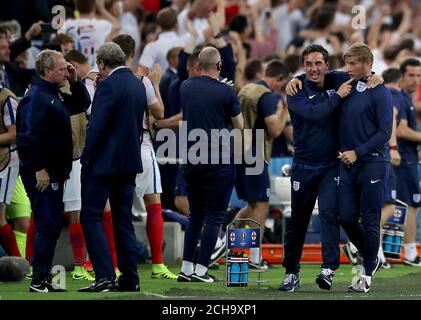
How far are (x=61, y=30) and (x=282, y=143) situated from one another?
3570 mm

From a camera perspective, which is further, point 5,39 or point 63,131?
point 5,39

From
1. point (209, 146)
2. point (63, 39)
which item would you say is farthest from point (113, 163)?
point (63, 39)

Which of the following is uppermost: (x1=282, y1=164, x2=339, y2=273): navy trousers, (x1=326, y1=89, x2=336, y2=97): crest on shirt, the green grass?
(x1=326, y1=89, x2=336, y2=97): crest on shirt

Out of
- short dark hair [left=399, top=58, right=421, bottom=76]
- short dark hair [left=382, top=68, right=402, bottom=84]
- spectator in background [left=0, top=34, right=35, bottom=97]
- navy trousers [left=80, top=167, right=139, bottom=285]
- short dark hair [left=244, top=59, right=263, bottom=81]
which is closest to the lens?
navy trousers [left=80, top=167, right=139, bottom=285]

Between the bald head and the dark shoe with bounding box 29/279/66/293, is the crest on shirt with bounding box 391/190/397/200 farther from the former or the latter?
the dark shoe with bounding box 29/279/66/293

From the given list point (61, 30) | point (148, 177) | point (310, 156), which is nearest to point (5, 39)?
point (61, 30)

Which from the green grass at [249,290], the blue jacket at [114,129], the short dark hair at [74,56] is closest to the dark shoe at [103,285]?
the green grass at [249,290]

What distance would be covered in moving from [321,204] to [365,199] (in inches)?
15.7

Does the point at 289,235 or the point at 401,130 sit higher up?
the point at 401,130

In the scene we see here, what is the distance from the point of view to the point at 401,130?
1598 centimetres

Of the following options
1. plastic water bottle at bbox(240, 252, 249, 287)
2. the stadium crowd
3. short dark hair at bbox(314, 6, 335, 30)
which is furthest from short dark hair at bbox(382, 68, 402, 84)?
short dark hair at bbox(314, 6, 335, 30)

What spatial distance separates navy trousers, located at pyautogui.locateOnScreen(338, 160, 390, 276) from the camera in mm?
12047

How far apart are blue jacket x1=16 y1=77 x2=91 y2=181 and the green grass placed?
1.14m
